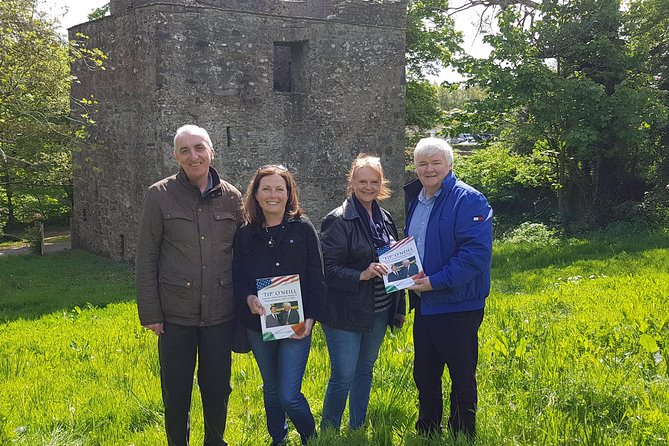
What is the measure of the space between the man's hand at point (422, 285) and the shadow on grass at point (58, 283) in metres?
7.02

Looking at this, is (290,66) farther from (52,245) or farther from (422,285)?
(422,285)

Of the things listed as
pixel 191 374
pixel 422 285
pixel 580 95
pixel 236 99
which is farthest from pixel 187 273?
pixel 580 95

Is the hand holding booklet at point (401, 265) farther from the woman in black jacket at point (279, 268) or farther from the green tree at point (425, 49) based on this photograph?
the green tree at point (425, 49)

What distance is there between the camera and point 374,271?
3748 millimetres

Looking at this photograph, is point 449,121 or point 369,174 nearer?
point 369,174

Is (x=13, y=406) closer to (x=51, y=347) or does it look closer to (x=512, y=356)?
(x=51, y=347)

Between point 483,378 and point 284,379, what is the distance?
175 centimetres

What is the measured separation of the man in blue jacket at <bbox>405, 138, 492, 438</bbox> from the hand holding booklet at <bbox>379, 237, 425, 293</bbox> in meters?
0.07

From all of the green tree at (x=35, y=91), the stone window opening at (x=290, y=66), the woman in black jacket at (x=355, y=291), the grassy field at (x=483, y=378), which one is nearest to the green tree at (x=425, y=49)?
the stone window opening at (x=290, y=66)

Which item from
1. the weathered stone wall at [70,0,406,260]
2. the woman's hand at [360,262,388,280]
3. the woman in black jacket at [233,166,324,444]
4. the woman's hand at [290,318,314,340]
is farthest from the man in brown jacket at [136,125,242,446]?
the weathered stone wall at [70,0,406,260]

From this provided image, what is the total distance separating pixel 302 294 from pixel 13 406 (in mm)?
2408

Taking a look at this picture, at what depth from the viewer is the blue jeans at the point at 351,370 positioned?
12.8ft

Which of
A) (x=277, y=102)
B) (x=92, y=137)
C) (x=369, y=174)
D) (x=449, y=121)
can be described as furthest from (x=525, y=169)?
(x=369, y=174)

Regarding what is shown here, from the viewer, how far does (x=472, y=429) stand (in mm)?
3752
